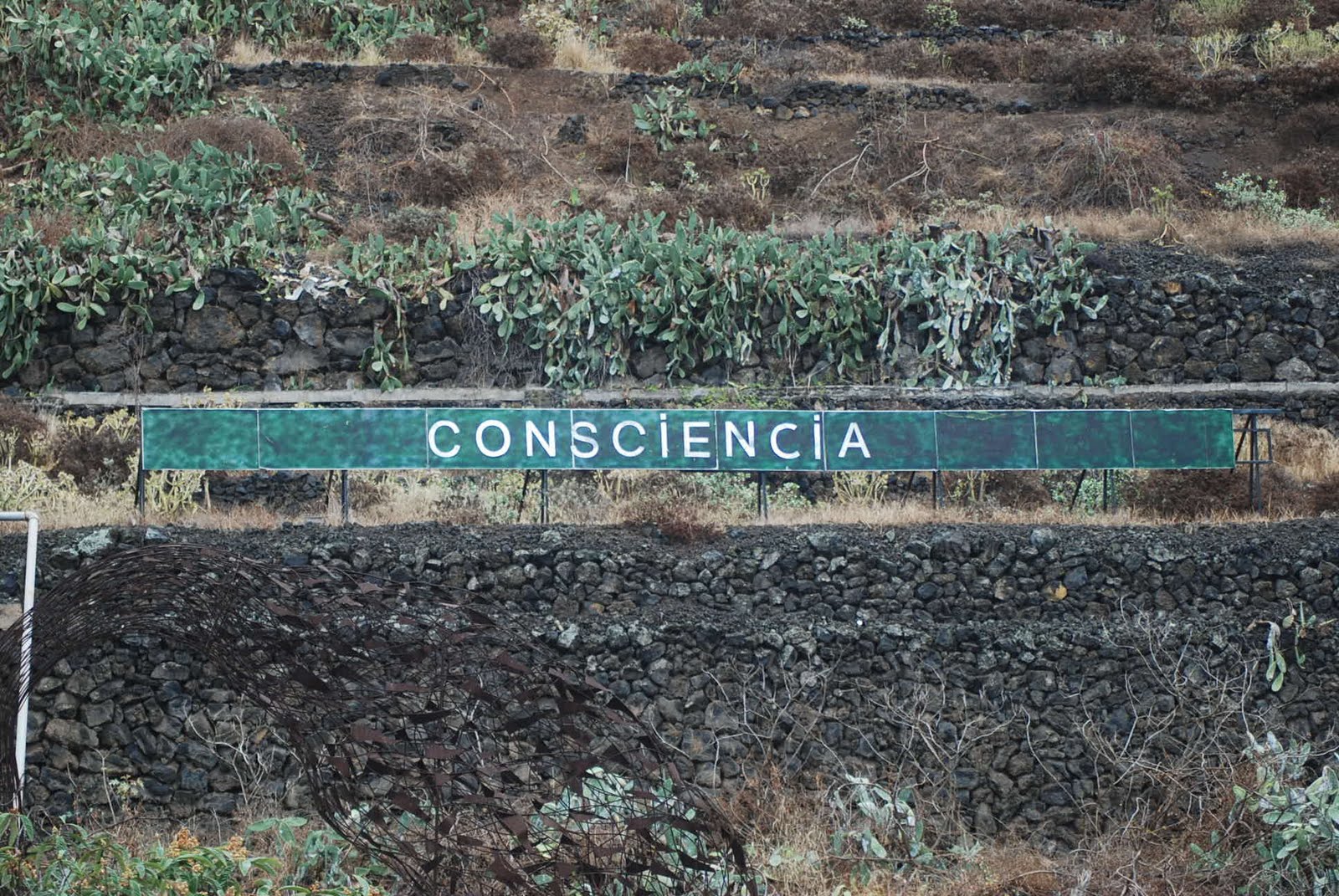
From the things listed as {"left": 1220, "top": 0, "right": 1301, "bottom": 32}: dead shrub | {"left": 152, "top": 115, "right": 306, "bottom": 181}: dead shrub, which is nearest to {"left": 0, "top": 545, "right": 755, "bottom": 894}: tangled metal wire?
{"left": 152, "top": 115, "right": 306, "bottom": 181}: dead shrub

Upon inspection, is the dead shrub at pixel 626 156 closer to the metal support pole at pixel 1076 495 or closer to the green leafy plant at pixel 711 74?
the green leafy plant at pixel 711 74

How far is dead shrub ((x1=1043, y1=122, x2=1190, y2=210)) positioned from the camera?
21188 mm

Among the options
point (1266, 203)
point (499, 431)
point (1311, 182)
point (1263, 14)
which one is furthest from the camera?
point (1263, 14)

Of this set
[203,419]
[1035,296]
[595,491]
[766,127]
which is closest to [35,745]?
[203,419]

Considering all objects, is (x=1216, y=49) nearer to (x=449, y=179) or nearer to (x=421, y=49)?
(x=421, y=49)

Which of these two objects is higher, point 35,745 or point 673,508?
point 673,508

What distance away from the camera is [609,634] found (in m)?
11.7

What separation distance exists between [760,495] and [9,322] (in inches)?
323

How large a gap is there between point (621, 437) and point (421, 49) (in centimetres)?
1331

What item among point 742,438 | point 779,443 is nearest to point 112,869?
point 742,438

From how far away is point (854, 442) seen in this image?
14.2 m

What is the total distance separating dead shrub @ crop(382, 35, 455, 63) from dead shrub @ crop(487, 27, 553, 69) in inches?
26.5

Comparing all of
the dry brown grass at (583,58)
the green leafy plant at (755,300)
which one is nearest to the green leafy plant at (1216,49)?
the dry brown grass at (583,58)

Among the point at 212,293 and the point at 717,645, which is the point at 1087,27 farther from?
the point at 717,645
